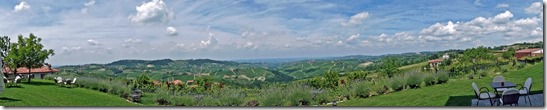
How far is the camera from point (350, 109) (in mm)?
9555

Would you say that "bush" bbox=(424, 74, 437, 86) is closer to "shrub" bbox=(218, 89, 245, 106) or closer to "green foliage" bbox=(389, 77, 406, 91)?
"green foliage" bbox=(389, 77, 406, 91)

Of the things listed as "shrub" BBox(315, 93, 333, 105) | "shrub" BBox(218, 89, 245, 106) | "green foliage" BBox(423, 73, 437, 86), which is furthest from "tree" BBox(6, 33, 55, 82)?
"green foliage" BBox(423, 73, 437, 86)

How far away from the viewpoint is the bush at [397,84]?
10.8 metres

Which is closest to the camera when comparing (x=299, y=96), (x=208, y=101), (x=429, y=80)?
(x=299, y=96)

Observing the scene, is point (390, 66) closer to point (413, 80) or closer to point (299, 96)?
point (413, 80)

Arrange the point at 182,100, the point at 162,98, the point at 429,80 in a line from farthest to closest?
the point at 429,80
the point at 162,98
the point at 182,100

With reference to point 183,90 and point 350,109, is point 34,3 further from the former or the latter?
point 350,109

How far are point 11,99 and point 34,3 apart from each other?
2.12 metres

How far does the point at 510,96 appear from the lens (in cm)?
764

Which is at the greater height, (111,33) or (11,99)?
(111,33)

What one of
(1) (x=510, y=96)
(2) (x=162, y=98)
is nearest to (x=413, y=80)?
(1) (x=510, y=96)

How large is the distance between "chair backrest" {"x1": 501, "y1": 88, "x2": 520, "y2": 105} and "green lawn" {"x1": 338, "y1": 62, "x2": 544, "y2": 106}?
1.13 m

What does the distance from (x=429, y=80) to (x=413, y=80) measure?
380 millimetres

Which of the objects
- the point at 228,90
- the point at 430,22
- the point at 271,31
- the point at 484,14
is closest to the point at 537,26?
the point at 484,14
